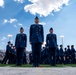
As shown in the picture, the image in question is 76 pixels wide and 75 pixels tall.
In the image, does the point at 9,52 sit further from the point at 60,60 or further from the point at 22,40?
the point at 22,40

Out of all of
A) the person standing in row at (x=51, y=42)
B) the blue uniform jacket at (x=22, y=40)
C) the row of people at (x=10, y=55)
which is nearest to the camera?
the blue uniform jacket at (x=22, y=40)

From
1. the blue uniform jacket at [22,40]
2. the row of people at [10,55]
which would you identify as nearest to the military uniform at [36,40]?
the blue uniform jacket at [22,40]

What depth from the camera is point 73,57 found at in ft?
83.9

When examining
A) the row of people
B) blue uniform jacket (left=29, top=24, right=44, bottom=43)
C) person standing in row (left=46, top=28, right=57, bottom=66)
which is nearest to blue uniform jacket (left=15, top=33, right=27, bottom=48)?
person standing in row (left=46, top=28, right=57, bottom=66)

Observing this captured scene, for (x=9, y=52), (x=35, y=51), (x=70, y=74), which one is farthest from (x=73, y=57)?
(x=70, y=74)

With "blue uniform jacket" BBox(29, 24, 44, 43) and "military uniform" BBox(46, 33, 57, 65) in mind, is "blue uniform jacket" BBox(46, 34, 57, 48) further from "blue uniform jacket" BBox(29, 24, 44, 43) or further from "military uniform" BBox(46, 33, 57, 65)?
"blue uniform jacket" BBox(29, 24, 44, 43)

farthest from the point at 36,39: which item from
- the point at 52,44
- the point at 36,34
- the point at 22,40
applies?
the point at 52,44

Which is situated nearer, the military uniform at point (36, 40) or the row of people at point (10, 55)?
the military uniform at point (36, 40)

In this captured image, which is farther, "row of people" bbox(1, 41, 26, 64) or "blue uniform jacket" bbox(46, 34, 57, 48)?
"row of people" bbox(1, 41, 26, 64)

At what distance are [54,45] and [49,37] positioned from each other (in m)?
0.57

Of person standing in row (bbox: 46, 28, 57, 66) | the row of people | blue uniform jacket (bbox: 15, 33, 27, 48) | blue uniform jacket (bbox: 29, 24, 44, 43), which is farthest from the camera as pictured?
the row of people

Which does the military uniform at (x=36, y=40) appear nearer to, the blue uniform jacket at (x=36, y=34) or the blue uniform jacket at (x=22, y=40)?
the blue uniform jacket at (x=36, y=34)

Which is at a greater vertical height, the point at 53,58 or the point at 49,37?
the point at 49,37

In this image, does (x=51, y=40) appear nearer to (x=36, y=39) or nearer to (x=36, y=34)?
(x=36, y=34)
